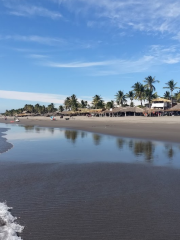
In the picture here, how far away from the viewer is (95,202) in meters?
5.95

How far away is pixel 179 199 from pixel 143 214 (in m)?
1.43

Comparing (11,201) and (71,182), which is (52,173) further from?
(11,201)

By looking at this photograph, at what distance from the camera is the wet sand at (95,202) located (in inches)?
178

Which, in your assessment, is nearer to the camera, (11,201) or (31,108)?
(11,201)

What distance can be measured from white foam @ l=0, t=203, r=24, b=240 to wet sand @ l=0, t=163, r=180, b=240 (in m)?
0.18

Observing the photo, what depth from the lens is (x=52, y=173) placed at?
8859 millimetres

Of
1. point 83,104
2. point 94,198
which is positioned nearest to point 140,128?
point 94,198

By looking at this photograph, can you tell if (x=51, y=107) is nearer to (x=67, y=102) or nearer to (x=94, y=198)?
(x=67, y=102)

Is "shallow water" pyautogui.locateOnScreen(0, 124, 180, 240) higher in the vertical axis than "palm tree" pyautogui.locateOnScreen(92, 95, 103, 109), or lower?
lower

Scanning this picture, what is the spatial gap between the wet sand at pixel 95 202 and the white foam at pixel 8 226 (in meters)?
0.18

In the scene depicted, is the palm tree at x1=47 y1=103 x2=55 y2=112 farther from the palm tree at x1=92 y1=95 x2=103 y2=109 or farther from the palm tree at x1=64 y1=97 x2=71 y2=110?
the palm tree at x1=92 y1=95 x2=103 y2=109

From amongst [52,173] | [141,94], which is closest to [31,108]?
[141,94]

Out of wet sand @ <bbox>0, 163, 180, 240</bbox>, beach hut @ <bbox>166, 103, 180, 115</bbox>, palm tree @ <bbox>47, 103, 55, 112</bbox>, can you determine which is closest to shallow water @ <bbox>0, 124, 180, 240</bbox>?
wet sand @ <bbox>0, 163, 180, 240</bbox>

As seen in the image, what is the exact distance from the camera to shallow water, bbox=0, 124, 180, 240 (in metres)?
4.56
